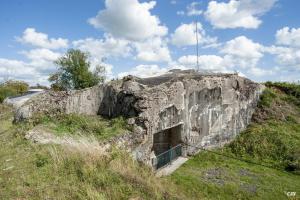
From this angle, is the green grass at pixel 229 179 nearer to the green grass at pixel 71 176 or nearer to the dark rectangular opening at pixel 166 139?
the dark rectangular opening at pixel 166 139

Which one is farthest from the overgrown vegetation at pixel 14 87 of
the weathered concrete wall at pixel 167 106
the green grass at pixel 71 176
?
the green grass at pixel 71 176

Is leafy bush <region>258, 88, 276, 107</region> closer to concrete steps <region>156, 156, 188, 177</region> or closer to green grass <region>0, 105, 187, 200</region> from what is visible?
concrete steps <region>156, 156, 188, 177</region>

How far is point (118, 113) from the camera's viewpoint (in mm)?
13773

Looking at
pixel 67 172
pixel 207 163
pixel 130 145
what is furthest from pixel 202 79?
pixel 67 172

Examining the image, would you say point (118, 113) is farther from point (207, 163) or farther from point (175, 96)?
point (207, 163)

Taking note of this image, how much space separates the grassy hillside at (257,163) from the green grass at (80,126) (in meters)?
2.82

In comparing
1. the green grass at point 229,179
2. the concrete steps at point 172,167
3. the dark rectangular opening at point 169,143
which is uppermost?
the dark rectangular opening at point 169,143

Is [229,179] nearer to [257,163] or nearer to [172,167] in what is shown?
[172,167]

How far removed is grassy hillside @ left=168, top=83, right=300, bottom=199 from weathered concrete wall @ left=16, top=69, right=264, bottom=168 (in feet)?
3.43

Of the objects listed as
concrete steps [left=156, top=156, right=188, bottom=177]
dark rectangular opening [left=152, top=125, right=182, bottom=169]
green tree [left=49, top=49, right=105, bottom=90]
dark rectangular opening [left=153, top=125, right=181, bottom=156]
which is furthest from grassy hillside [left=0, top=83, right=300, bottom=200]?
green tree [left=49, top=49, right=105, bottom=90]

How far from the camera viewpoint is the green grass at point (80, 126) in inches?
415

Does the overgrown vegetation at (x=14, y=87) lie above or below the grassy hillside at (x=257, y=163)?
above

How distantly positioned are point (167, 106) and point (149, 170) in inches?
214

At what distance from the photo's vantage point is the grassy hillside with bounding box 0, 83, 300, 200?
21.3 ft
